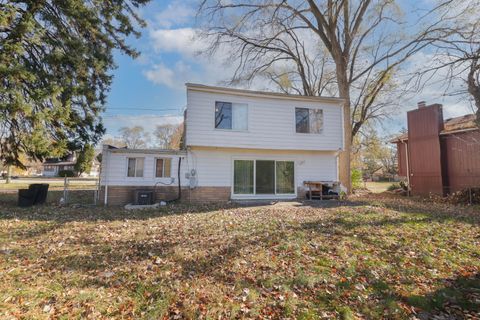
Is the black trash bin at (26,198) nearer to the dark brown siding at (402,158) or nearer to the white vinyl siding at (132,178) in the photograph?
the white vinyl siding at (132,178)

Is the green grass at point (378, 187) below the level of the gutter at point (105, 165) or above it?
below

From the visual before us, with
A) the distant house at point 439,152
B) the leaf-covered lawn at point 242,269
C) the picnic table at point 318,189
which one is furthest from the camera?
the distant house at point 439,152

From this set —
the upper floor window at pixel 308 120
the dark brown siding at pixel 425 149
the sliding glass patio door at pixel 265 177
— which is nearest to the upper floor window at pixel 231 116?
the sliding glass patio door at pixel 265 177

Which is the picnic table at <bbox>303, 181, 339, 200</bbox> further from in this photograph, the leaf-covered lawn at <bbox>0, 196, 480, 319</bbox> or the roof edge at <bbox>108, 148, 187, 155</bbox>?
the roof edge at <bbox>108, 148, 187, 155</bbox>

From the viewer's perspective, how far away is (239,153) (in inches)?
483

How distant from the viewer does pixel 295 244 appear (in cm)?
524

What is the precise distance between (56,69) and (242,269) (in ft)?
34.7

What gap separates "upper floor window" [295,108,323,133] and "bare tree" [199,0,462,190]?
2.59 metres

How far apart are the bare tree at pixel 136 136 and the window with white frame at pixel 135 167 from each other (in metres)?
32.3

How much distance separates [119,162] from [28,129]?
329cm

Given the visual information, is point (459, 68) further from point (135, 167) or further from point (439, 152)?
point (135, 167)

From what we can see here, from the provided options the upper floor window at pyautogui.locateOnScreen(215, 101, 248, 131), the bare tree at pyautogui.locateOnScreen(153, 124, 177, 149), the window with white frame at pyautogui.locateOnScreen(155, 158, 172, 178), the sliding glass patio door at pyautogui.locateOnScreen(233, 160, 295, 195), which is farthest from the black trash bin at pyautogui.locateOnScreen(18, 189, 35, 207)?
the bare tree at pyautogui.locateOnScreen(153, 124, 177, 149)

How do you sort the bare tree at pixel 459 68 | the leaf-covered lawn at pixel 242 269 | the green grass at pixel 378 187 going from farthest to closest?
the green grass at pixel 378 187, the bare tree at pixel 459 68, the leaf-covered lawn at pixel 242 269

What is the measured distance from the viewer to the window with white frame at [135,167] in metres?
11.2
